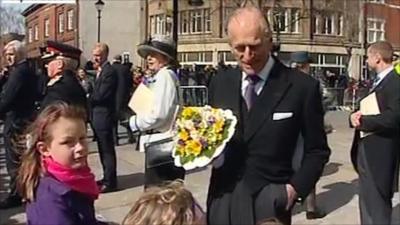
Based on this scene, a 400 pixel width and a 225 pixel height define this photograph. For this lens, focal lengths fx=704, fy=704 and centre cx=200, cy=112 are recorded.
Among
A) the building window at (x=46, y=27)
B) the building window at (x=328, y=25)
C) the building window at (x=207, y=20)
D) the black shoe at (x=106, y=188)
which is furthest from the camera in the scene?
the building window at (x=46, y=27)

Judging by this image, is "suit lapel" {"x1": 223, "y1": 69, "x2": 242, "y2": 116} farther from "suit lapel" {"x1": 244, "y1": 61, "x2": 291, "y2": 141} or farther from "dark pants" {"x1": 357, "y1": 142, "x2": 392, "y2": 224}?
"dark pants" {"x1": 357, "y1": 142, "x2": 392, "y2": 224}

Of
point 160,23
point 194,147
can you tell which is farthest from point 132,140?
point 160,23

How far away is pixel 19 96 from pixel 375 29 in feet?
190

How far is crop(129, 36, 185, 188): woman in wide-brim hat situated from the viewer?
5609 millimetres

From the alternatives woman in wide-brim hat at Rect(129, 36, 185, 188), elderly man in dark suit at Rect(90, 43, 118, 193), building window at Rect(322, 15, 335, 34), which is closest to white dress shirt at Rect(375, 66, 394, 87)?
woman in wide-brim hat at Rect(129, 36, 185, 188)

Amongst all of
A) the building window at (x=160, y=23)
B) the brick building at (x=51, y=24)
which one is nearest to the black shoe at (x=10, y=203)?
the brick building at (x=51, y=24)

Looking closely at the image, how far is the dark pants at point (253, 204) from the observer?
136 inches

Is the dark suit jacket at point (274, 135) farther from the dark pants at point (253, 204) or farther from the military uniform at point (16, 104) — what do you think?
the military uniform at point (16, 104)

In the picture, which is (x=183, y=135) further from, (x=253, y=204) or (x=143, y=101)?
(x=143, y=101)

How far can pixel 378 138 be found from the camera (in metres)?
5.88

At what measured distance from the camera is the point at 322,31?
56.1 meters

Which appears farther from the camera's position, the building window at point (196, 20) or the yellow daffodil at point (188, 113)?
the building window at point (196, 20)

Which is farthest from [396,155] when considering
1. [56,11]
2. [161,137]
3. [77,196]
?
[56,11]

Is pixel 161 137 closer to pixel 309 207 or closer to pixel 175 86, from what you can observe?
pixel 175 86
